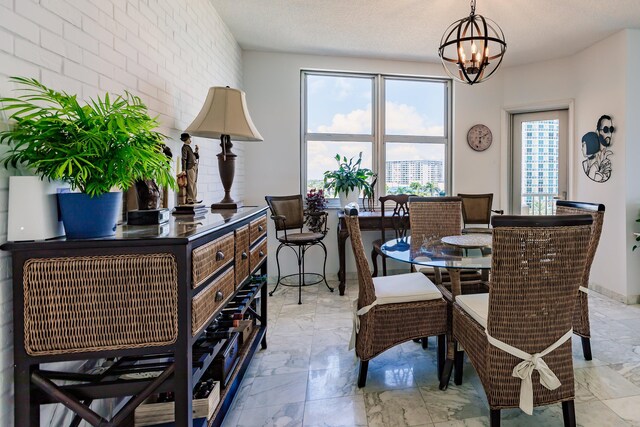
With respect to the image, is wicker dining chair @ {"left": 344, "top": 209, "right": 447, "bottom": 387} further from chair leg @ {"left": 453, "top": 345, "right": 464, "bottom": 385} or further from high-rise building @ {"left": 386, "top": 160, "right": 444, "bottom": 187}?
high-rise building @ {"left": 386, "top": 160, "right": 444, "bottom": 187}

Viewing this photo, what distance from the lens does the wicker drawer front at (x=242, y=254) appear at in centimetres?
160

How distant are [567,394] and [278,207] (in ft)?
9.05

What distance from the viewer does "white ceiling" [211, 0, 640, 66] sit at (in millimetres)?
2818

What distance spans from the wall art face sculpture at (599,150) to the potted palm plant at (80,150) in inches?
167

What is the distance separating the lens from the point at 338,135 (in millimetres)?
4262

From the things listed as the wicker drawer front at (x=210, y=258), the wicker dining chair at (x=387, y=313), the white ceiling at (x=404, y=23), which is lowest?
the wicker dining chair at (x=387, y=313)

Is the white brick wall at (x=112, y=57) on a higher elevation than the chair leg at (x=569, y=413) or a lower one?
higher

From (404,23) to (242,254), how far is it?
276cm

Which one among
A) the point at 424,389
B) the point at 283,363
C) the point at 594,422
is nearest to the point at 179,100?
the point at 283,363

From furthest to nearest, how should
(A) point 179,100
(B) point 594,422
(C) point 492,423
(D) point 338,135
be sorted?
(D) point 338,135, (A) point 179,100, (B) point 594,422, (C) point 492,423

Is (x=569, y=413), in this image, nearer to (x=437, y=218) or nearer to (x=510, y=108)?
(x=437, y=218)

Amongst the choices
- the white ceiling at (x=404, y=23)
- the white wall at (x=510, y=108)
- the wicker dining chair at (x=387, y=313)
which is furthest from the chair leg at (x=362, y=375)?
the white ceiling at (x=404, y=23)

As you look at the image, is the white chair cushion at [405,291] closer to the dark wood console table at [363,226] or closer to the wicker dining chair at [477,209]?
the dark wood console table at [363,226]

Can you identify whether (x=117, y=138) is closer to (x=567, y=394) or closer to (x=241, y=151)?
(x=567, y=394)
